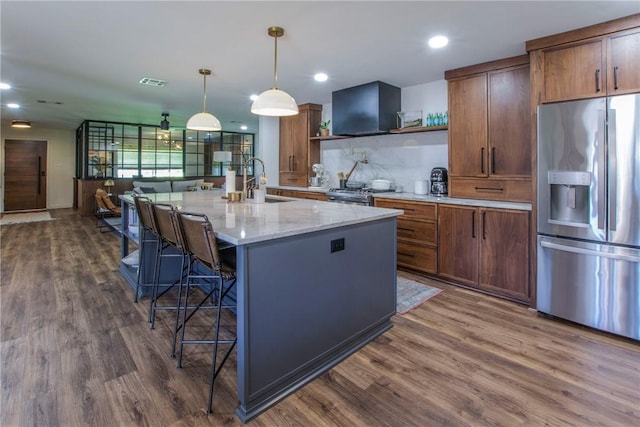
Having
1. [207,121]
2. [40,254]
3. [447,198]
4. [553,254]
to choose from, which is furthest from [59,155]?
[553,254]

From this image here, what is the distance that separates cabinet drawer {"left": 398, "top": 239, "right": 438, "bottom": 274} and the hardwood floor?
2.22 feet

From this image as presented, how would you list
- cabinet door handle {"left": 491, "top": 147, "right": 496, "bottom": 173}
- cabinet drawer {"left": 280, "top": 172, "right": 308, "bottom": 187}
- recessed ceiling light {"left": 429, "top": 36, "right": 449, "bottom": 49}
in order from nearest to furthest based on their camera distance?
recessed ceiling light {"left": 429, "top": 36, "right": 449, "bottom": 49} → cabinet door handle {"left": 491, "top": 147, "right": 496, "bottom": 173} → cabinet drawer {"left": 280, "top": 172, "right": 308, "bottom": 187}

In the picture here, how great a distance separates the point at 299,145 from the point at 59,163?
8.16 meters

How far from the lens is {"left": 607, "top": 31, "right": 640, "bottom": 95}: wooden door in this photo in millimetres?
2400

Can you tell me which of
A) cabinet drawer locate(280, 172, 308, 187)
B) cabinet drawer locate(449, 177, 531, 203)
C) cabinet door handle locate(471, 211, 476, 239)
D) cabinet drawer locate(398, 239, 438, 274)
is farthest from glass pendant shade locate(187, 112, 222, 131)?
cabinet door handle locate(471, 211, 476, 239)

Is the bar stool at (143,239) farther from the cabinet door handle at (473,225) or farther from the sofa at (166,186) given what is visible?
the sofa at (166,186)

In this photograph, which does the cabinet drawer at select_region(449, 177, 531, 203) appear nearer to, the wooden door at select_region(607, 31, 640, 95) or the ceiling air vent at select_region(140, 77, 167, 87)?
the wooden door at select_region(607, 31, 640, 95)

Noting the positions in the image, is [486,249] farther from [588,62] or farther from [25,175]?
[25,175]

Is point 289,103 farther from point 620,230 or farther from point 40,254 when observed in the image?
point 40,254

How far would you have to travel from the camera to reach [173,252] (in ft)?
11.0

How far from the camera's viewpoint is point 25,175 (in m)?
9.23

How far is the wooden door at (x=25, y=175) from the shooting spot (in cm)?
902

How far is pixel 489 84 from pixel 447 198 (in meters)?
1.23

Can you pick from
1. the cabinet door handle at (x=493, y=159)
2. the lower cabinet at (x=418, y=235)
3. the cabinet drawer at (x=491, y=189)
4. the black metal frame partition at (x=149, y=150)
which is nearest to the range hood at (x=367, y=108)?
the lower cabinet at (x=418, y=235)
